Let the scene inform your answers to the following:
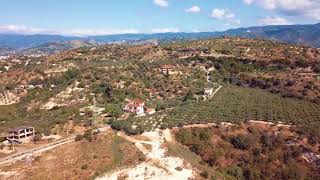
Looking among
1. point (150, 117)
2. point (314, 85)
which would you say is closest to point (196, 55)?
point (314, 85)

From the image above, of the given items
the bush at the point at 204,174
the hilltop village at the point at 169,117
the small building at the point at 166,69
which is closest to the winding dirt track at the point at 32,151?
the hilltop village at the point at 169,117

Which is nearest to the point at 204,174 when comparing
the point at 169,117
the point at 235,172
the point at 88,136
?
the point at 235,172

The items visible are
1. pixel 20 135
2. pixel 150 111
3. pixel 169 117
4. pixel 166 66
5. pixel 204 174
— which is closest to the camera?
pixel 204 174

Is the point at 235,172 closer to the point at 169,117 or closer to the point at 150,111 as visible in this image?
the point at 169,117

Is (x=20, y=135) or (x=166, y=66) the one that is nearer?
(x=20, y=135)

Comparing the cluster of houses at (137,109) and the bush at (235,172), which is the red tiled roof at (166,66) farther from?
the bush at (235,172)

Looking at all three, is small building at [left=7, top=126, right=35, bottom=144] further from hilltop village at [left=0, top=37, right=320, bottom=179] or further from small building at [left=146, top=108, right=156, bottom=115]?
small building at [left=146, top=108, right=156, bottom=115]

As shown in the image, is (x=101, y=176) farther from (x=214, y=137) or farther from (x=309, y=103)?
(x=309, y=103)

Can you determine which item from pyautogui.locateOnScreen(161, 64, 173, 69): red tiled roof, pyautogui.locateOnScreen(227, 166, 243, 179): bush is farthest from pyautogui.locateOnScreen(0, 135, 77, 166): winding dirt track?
pyautogui.locateOnScreen(161, 64, 173, 69): red tiled roof
